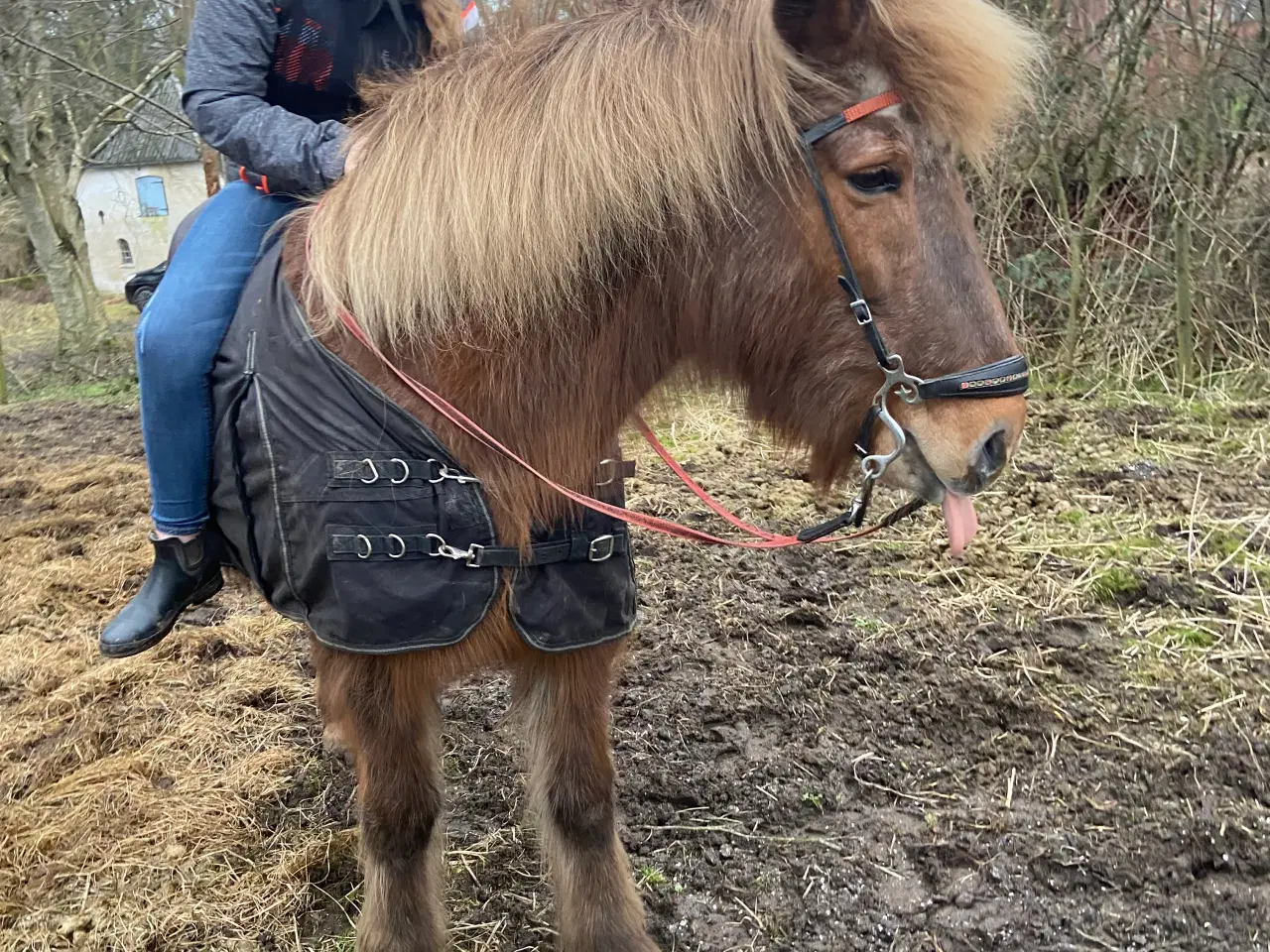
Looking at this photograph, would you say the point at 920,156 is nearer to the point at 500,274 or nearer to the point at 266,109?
the point at 500,274

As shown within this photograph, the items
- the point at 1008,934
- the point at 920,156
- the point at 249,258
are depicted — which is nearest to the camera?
the point at 920,156

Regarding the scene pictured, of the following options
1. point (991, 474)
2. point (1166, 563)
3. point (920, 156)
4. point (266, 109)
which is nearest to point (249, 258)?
point (266, 109)

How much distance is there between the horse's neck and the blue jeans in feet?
1.10

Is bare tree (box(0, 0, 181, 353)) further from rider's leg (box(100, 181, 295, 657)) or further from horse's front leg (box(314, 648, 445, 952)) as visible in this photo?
horse's front leg (box(314, 648, 445, 952))

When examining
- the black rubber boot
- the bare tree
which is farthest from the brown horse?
the bare tree

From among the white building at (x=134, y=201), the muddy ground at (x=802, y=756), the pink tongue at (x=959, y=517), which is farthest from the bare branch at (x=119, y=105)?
the white building at (x=134, y=201)

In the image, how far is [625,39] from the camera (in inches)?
54.5

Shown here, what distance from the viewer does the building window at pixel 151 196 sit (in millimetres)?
24469

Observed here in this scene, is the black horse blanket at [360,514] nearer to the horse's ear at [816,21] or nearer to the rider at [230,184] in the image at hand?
the rider at [230,184]

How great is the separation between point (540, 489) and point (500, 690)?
174 cm

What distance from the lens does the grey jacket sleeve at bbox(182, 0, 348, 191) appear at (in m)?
1.59

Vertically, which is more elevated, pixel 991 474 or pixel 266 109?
pixel 266 109

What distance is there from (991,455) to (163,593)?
1.80 metres

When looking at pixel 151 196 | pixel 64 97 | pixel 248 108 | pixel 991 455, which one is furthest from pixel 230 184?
pixel 151 196
